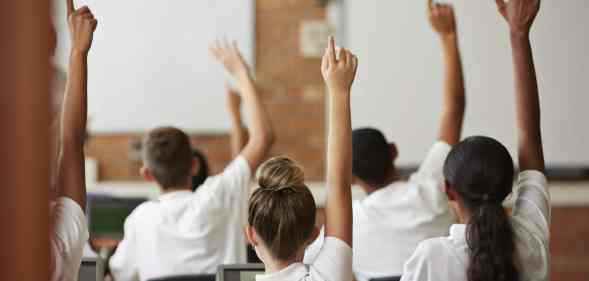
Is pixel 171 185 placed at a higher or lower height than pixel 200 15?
lower

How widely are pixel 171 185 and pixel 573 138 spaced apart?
117 inches

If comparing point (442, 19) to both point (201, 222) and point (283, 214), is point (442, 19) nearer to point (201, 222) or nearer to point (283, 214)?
point (201, 222)

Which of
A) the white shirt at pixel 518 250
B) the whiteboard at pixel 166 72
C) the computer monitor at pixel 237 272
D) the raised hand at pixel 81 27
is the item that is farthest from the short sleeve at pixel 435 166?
the whiteboard at pixel 166 72

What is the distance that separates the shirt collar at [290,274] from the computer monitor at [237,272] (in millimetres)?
217

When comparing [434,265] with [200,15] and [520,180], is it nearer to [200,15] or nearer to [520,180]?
[520,180]

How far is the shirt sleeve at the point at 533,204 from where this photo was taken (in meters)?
1.70

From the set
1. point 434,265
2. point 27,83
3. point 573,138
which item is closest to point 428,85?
point 573,138

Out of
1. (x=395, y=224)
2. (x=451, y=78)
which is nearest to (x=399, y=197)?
(x=395, y=224)

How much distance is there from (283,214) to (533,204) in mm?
607

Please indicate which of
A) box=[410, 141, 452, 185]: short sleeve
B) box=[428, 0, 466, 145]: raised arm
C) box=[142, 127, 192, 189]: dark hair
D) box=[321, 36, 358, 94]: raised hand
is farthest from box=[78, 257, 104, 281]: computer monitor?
box=[428, 0, 466, 145]: raised arm

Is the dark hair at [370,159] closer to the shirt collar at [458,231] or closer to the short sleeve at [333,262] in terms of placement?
the shirt collar at [458,231]

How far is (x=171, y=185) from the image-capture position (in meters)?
2.70

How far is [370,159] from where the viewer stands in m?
2.55

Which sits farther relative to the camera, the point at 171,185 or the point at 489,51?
the point at 489,51
